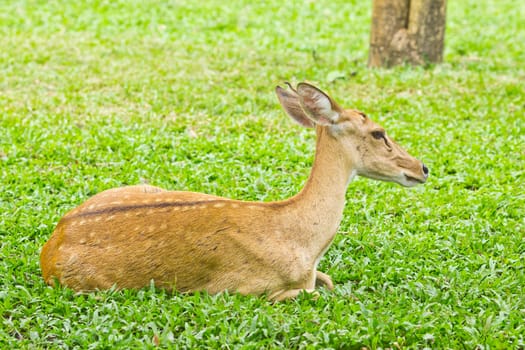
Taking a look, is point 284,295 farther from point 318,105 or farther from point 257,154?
point 257,154

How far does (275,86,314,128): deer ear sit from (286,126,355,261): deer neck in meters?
0.20

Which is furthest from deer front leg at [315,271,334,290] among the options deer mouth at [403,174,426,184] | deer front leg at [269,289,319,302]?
deer mouth at [403,174,426,184]

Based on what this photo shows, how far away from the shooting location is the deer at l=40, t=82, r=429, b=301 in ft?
17.1

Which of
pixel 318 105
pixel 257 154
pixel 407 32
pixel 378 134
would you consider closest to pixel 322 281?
pixel 378 134

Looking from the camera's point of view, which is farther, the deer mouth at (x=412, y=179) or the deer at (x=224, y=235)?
the deer mouth at (x=412, y=179)

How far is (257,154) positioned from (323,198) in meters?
2.91

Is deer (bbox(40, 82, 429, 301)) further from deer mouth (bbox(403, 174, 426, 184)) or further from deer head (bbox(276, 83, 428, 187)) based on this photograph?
deer mouth (bbox(403, 174, 426, 184))

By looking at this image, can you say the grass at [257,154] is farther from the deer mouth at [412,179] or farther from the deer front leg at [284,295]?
the deer mouth at [412,179]

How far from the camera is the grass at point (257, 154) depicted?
4934mm

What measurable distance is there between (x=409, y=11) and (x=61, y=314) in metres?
7.70

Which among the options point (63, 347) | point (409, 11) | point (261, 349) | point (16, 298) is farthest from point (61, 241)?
point (409, 11)

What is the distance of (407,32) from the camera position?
1155 cm

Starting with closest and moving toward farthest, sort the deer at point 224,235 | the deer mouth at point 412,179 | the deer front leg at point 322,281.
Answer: the deer at point 224,235 → the deer front leg at point 322,281 → the deer mouth at point 412,179

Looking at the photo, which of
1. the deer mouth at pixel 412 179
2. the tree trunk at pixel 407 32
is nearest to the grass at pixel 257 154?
the tree trunk at pixel 407 32
